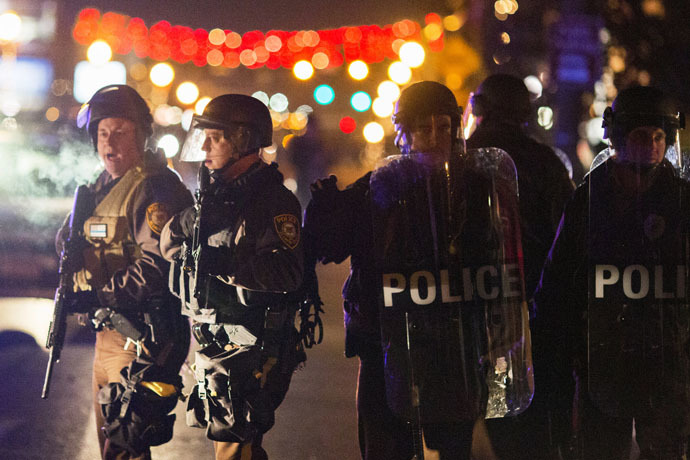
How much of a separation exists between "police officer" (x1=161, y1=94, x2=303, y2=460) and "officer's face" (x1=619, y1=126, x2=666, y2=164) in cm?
148

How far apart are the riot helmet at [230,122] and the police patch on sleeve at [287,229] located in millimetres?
393

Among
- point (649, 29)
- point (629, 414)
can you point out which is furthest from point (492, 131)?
point (649, 29)

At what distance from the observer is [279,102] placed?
113 ft

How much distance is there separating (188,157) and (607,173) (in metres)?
1.87

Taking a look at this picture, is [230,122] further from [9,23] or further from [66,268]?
[9,23]

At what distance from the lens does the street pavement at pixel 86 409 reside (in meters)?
4.96

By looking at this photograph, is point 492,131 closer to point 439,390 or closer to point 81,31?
point 439,390

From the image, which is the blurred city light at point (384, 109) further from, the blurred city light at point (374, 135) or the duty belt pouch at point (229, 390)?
the duty belt pouch at point (229, 390)

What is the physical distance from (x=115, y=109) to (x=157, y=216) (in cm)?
61

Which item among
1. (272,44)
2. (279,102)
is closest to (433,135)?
(272,44)

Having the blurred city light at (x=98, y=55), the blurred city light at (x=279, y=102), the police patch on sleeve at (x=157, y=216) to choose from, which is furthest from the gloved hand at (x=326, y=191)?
Result: the blurred city light at (x=279, y=102)

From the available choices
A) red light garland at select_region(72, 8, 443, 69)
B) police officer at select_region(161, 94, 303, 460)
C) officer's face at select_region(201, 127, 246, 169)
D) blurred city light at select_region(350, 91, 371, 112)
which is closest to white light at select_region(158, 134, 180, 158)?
officer's face at select_region(201, 127, 246, 169)

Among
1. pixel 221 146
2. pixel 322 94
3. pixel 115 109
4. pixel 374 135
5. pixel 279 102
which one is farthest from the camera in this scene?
pixel 279 102

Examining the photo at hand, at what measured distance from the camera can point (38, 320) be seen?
28.7 feet
